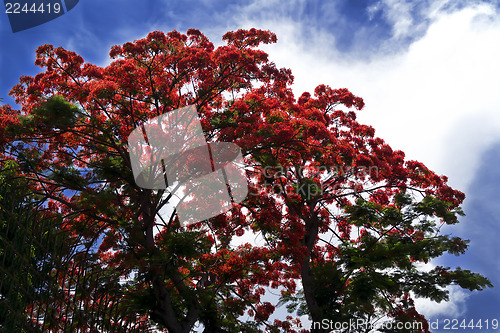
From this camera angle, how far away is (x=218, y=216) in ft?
35.9

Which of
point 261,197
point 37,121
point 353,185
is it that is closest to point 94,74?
point 37,121

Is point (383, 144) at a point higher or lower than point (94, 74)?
higher

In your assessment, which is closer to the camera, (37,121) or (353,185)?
(37,121)

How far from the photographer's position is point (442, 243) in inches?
437

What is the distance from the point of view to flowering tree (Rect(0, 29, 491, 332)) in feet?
28.8

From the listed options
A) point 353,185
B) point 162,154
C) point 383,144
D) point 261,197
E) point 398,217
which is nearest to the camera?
point 162,154

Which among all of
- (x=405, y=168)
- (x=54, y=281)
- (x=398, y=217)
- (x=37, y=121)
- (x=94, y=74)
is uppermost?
(x=405, y=168)

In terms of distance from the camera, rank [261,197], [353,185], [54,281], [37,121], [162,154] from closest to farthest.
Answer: [54,281], [37,121], [162,154], [261,197], [353,185]

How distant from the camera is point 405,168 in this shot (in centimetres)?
1338

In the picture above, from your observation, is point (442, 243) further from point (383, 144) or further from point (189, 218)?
point (189, 218)

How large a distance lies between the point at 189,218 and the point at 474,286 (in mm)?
7775

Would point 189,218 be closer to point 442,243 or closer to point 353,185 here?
point 353,185

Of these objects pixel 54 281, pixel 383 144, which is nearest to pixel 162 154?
pixel 54 281

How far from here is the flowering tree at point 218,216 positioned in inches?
345
